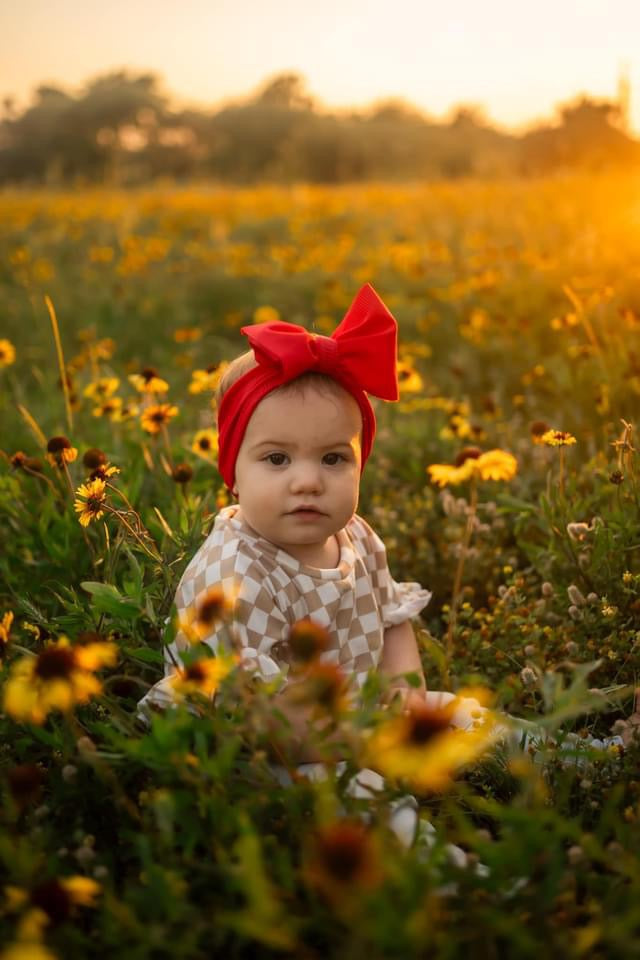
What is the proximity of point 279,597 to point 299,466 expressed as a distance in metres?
0.28

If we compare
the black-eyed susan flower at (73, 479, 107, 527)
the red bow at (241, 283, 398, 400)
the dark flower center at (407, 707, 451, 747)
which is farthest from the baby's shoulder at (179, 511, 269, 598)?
the dark flower center at (407, 707, 451, 747)

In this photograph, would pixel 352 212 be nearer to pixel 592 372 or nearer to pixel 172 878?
pixel 592 372

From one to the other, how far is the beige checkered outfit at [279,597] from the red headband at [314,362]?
0.24 meters

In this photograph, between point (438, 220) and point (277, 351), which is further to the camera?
point (438, 220)

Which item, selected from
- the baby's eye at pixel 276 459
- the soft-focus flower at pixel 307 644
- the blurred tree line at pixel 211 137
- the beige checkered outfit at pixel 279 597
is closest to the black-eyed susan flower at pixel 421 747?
the soft-focus flower at pixel 307 644

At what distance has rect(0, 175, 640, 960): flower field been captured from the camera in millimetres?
1176

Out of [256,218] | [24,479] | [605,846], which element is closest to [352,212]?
[256,218]

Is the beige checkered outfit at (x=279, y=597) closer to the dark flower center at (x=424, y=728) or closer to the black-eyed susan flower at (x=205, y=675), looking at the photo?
the black-eyed susan flower at (x=205, y=675)

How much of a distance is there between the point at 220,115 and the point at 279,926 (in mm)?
31359

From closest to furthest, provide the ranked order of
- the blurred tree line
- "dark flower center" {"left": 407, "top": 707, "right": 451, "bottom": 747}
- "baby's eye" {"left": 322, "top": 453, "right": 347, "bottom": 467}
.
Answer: "dark flower center" {"left": 407, "top": 707, "right": 451, "bottom": 747}
"baby's eye" {"left": 322, "top": 453, "right": 347, "bottom": 467}
the blurred tree line

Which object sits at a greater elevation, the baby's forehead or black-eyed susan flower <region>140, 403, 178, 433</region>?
the baby's forehead

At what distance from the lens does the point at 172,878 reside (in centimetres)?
125

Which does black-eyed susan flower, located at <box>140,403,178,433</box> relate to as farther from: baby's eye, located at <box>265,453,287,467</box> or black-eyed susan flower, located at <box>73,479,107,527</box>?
baby's eye, located at <box>265,453,287,467</box>

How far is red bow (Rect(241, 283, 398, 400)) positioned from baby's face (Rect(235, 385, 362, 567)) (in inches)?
2.2
